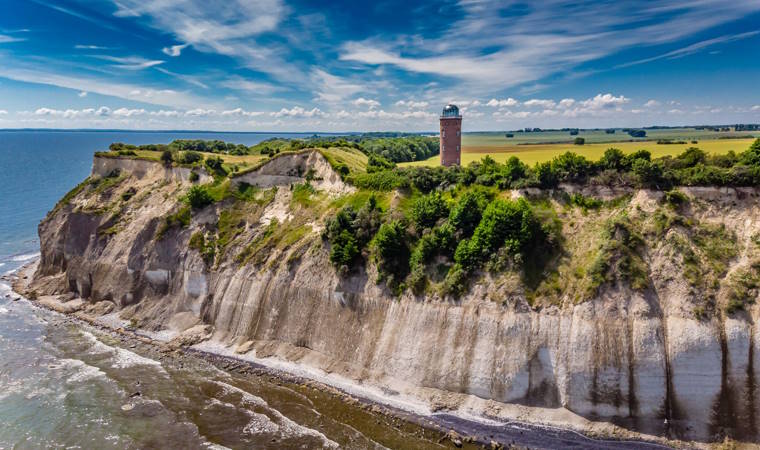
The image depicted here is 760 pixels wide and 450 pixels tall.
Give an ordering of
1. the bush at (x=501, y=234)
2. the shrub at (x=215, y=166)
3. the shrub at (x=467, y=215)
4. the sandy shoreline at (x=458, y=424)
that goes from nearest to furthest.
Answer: the sandy shoreline at (x=458, y=424)
the bush at (x=501, y=234)
the shrub at (x=467, y=215)
the shrub at (x=215, y=166)

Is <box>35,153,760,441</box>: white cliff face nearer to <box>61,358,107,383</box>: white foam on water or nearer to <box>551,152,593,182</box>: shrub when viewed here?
<box>551,152,593,182</box>: shrub

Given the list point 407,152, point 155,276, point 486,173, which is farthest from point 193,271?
point 407,152

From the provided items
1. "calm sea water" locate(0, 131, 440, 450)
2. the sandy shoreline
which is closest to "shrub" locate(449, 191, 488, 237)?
the sandy shoreline

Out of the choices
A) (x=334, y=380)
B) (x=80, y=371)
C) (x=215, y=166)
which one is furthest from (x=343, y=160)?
(x=80, y=371)

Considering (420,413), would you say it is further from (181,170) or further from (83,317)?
(181,170)

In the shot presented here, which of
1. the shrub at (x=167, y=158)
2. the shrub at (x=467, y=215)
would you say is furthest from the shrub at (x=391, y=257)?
the shrub at (x=167, y=158)

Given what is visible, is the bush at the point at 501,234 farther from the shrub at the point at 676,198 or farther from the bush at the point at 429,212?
the shrub at the point at 676,198
